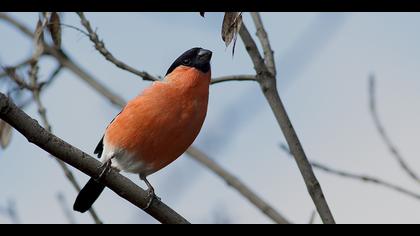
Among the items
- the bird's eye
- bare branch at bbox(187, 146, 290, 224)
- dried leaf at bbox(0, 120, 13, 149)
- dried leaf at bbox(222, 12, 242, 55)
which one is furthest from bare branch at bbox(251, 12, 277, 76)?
dried leaf at bbox(0, 120, 13, 149)

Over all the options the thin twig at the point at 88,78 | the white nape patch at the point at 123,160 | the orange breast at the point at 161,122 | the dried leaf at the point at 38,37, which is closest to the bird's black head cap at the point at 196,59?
the orange breast at the point at 161,122

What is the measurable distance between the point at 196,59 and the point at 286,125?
1.26 meters

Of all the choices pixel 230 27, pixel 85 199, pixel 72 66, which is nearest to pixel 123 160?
pixel 85 199

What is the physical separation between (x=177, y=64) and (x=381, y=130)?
147cm

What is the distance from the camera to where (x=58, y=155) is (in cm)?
286

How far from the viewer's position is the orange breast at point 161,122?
4172mm

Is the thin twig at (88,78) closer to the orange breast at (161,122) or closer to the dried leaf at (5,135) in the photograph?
the orange breast at (161,122)

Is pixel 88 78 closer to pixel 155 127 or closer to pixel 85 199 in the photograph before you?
pixel 85 199

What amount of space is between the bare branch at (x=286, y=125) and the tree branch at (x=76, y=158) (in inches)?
26.3

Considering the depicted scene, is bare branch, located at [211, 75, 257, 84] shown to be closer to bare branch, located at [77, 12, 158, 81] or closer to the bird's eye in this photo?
bare branch, located at [77, 12, 158, 81]

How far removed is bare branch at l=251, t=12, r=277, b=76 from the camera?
3.97 m
